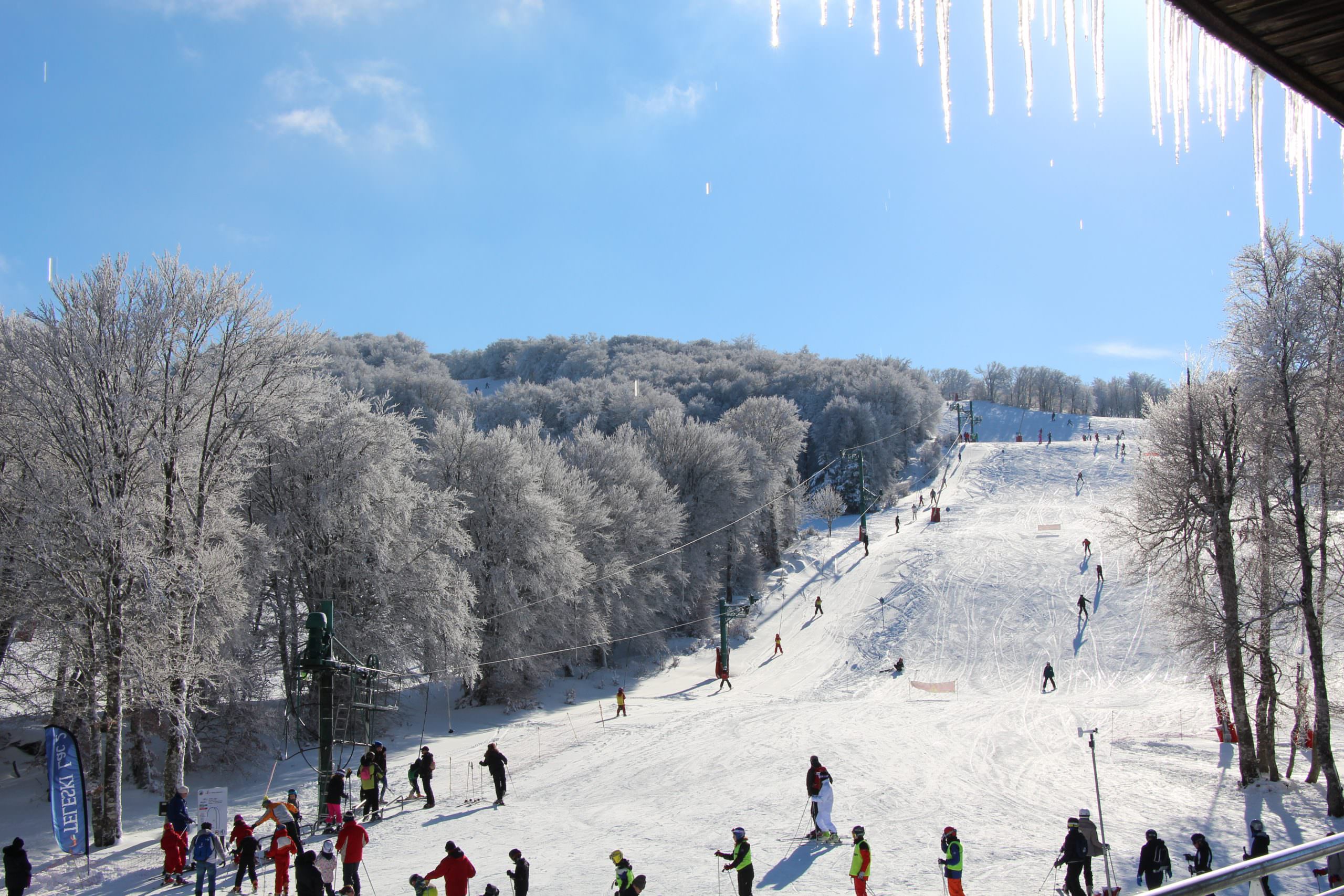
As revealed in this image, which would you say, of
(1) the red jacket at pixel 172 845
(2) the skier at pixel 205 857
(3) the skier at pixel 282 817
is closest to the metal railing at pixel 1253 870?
(2) the skier at pixel 205 857

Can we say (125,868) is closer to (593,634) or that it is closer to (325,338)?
(325,338)

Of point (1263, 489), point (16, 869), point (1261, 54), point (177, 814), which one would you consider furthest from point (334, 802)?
point (1263, 489)

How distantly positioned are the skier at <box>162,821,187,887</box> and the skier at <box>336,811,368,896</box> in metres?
3.81

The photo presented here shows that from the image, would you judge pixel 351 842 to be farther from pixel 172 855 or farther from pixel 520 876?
pixel 172 855

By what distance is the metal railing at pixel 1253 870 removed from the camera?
2.46 m

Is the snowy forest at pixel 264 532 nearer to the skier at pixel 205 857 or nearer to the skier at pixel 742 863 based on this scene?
the skier at pixel 205 857

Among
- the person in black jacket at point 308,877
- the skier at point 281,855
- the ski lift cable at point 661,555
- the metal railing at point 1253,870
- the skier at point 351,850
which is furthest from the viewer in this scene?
the ski lift cable at point 661,555

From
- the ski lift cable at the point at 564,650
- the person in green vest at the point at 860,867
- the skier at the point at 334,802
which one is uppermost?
the person in green vest at the point at 860,867

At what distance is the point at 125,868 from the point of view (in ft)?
52.7

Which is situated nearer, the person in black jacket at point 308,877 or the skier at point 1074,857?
the skier at point 1074,857

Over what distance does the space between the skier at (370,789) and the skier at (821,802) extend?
387 inches

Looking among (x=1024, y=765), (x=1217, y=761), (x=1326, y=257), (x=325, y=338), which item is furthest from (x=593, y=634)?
(x=1326, y=257)

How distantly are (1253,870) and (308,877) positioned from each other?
1299 cm

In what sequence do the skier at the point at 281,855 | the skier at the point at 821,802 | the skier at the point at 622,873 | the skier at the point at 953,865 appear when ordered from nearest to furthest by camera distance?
the skier at the point at 622,873 < the skier at the point at 953,865 < the skier at the point at 281,855 < the skier at the point at 821,802
